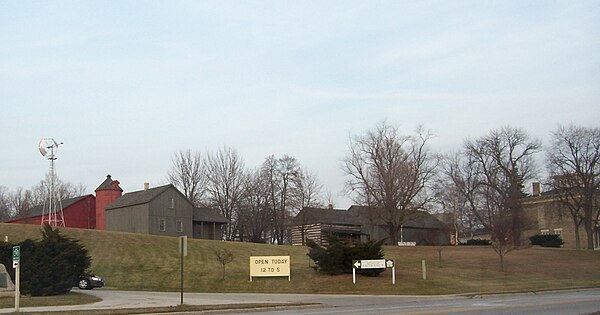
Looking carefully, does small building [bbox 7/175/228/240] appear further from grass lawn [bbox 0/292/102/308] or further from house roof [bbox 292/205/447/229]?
grass lawn [bbox 0/292/102/308]

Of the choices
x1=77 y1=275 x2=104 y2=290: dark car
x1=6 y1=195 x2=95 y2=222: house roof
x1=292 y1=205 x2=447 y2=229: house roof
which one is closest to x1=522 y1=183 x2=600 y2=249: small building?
x1=292 y1=205 x2=447 y2=229: house roof

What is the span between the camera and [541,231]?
9156 cm

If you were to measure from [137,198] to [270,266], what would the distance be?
37.8 m

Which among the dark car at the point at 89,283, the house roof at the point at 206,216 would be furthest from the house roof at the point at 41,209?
the dark car at the point at 89,283

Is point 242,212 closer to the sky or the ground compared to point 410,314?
closer to the sky

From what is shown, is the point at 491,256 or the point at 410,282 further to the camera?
the point at 491,256

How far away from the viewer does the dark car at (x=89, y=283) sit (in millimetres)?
39094

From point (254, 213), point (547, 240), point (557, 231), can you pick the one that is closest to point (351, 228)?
point (254, 213)

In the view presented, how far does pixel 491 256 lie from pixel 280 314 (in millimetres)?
39274

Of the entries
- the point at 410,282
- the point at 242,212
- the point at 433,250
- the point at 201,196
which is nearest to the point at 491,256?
the point at 433,250

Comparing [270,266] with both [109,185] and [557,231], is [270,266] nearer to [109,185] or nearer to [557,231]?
[109,185]

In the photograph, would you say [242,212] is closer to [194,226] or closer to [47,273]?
[194,226]

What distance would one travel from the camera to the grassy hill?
3797cm

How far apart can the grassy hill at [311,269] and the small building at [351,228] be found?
22586 millimetres
